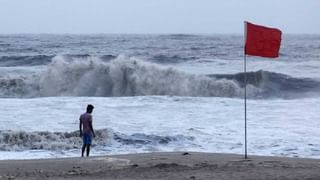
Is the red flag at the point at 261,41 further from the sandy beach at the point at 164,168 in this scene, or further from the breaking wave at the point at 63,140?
the breaking wave at the point at 63,140

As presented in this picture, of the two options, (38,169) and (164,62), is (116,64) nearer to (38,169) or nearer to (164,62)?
(164,62)

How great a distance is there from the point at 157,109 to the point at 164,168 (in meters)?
9.86

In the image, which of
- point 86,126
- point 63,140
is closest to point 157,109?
point 63,140

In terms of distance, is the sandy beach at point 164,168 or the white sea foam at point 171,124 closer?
the sandy beach at point 164,168

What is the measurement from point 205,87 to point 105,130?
14249mm

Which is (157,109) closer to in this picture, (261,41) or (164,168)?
(261,41)

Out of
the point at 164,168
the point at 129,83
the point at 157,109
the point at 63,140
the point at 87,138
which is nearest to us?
the point at 164,168

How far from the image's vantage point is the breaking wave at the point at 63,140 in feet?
44.6

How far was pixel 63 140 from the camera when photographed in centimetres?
1409

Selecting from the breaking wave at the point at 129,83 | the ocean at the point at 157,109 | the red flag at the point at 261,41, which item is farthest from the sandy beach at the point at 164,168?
the breaking wave at the point at 129,83

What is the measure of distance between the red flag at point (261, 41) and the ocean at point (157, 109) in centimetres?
315

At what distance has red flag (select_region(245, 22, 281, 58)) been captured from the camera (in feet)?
32.8

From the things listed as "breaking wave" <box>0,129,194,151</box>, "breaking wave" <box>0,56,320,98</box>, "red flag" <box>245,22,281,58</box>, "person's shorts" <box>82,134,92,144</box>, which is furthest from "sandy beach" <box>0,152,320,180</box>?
"breaking wave" <box>0,56,320,98</box>

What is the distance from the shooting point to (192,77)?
29578 millimetres
